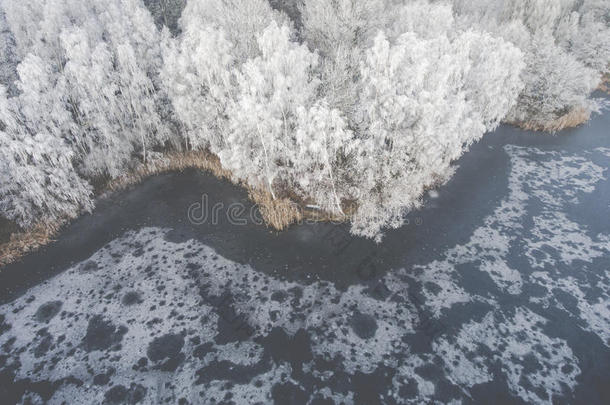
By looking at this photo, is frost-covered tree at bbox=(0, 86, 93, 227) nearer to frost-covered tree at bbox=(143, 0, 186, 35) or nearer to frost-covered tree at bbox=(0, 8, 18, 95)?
frost-covered tree at bbox=(0, 8, 18, 95)

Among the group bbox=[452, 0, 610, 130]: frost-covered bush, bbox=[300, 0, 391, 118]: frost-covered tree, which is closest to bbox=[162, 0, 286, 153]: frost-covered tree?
bbox=[300, 0, 391, 118]: frost-covered tree

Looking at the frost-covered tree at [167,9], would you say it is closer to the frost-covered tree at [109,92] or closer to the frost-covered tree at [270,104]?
the frost-covered tree at [109,92]

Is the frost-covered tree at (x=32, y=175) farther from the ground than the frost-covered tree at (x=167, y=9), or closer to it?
closer to it

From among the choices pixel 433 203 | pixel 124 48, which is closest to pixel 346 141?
pixel 433 203

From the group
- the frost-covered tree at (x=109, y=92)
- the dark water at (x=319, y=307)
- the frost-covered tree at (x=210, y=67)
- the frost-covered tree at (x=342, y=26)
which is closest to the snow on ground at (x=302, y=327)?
the dark water at (x=319, y=307)

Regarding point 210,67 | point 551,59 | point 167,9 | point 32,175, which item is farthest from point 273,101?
point 167,9

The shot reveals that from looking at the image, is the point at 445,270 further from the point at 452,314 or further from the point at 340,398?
the point at 340,398

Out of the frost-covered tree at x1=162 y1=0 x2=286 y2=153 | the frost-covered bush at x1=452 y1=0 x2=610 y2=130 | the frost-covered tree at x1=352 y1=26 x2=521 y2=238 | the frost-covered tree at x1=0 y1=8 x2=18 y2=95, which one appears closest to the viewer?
the frost-covered tree at x1=352 y1=26 x2=521 y2=238
